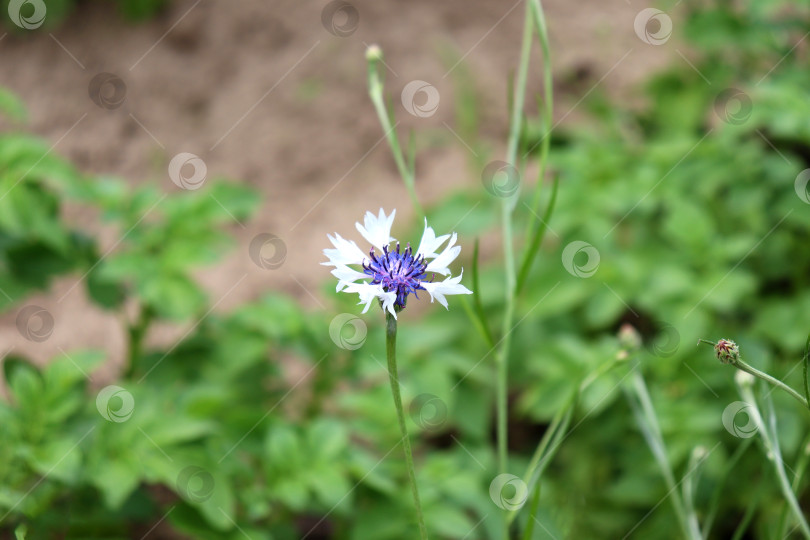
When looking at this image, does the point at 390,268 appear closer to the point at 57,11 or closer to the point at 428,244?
the point at 428,244

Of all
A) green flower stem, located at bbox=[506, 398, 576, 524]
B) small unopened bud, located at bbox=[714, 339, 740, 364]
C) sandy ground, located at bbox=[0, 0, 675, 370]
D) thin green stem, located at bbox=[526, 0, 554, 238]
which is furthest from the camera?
sandy ground, located at bbox=[0, 0, 675, 370]

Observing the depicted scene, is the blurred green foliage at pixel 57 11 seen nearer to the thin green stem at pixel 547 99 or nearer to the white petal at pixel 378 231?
the thin green stem at pixel 547 99

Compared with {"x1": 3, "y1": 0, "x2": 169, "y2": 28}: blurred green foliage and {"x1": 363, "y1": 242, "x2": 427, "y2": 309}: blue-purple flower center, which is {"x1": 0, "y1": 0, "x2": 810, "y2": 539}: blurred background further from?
{"x1": 363, "y1": 242, "x2": 427, "y2": 309}: blue-purple flower center

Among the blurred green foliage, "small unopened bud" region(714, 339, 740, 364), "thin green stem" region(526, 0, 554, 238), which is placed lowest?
the blurred green foliage

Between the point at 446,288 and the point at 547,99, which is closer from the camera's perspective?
the point at 446,288

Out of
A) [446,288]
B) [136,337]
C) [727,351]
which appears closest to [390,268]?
[446,288]

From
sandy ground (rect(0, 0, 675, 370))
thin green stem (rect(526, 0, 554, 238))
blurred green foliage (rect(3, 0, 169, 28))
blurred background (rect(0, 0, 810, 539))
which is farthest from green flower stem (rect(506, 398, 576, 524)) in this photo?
blurred green foliage (rect(3, 0, 169, 28))

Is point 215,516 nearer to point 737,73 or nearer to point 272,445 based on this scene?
point 272,445
